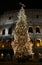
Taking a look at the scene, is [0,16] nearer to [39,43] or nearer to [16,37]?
[39,43]

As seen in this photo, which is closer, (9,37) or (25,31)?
(25,31)

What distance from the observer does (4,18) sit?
154 feet

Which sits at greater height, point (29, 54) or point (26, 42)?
point (26, 42)

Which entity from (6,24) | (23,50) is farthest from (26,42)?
(6,24)

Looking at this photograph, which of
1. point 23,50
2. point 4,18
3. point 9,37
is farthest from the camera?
point 4,18

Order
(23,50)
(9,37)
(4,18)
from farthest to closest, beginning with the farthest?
(4,18) < (9,37) < (23,50)

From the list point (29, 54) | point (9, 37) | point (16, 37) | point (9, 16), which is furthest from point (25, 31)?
point (9, 16)

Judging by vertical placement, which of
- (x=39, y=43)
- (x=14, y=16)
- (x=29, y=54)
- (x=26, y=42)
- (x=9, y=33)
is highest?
(x=14, y=16)

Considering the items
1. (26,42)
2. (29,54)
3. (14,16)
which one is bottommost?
(29,54)

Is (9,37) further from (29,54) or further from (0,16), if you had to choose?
(29,54)

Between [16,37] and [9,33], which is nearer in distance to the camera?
[16,37]

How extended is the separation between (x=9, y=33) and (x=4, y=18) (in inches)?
153

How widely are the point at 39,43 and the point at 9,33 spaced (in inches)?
290

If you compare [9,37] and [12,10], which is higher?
[12,10]
